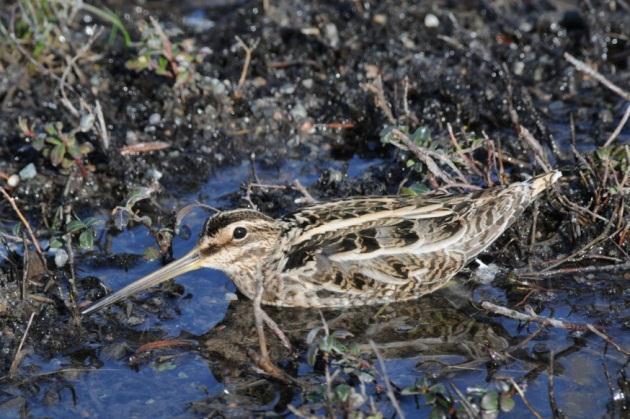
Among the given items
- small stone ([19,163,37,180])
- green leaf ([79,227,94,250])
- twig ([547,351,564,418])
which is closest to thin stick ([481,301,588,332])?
→ twig ([547,351,564,418])

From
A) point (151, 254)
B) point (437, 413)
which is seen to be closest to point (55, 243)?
point (151, 254)

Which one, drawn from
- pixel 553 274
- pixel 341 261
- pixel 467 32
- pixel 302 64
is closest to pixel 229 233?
pixel 341 261

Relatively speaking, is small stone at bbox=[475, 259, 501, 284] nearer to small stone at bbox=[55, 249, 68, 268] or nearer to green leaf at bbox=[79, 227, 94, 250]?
green leaf at bbox=[79, 227, 94, 250]

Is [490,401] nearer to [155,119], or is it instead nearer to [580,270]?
[580,270]

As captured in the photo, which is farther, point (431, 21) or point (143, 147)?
point (431, 21)

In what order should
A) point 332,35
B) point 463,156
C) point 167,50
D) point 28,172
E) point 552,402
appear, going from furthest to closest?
1. point 332,35
2. point 167,50
3. point 28,172
4. point 463,156
5. point 552,402

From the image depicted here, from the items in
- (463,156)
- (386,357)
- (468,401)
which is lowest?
(386,357)

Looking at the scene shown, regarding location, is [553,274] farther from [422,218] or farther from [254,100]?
[254,100]
